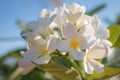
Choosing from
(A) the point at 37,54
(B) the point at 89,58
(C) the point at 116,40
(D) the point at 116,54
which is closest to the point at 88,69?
(B) the point at 89,58

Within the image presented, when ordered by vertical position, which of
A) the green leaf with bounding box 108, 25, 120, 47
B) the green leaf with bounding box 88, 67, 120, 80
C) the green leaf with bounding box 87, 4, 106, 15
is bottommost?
the green leaf with bounding box 88, 67, 120, 80

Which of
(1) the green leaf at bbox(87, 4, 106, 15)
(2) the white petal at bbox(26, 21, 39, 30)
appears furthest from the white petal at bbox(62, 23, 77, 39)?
(1) the green leaf at bbox(87, 4, 106, 15)

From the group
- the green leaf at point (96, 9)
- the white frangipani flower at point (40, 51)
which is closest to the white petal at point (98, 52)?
the white frangipani flower at point (40, 51)

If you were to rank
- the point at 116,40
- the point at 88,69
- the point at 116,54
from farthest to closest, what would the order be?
the point at 116,54 → the point at 116,40 → the point at 88,69

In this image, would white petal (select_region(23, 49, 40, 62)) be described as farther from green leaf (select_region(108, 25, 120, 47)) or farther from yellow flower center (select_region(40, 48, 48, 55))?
green leaf (select_region(108, 25, 120, 47))

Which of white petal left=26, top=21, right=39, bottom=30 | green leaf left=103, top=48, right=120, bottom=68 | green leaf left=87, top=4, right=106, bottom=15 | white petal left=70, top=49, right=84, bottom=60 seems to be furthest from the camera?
green leaf left=87, top=4, right=106, bottom=15

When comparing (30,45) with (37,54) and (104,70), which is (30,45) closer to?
(37,54)

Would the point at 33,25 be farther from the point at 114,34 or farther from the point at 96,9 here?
the point at 96,9

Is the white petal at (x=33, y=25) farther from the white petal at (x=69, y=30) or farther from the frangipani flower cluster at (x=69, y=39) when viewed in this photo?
the white petal at (x=69, y=30)
